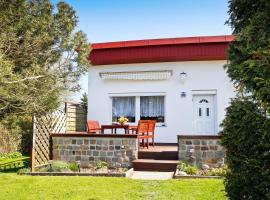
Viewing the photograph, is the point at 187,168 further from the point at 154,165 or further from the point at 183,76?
the point at 183,76

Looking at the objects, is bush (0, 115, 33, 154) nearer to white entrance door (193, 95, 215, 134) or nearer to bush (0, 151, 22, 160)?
bush (0, 151, 22, 160)

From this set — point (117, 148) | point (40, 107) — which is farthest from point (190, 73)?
point (40, 107)

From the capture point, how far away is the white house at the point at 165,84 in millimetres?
14719

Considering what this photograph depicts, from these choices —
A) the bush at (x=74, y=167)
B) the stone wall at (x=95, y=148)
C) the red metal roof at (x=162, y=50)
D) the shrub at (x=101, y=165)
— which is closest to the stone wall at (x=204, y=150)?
the stone wall at (x=95, y=148)

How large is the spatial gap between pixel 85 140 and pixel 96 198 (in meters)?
4.41

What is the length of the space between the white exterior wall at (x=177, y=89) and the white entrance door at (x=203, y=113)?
0.79 feet

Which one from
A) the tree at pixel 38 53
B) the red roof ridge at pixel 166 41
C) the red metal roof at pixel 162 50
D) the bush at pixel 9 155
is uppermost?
the red roof ridge at pixel 166 41

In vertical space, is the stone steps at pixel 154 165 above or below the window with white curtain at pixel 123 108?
below

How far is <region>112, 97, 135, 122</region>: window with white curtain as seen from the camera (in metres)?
15.9

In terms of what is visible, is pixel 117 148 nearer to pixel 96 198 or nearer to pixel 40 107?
pixel 40 107

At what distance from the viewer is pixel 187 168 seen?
31.6ft

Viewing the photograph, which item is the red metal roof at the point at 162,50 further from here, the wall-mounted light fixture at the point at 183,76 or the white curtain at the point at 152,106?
the white curtain at the point at 152,106

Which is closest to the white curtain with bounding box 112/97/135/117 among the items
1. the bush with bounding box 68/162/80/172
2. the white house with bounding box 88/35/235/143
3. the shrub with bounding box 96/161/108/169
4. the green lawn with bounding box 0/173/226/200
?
the white house with bounding box 88/35/235/143

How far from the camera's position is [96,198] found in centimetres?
672
